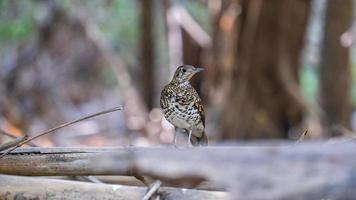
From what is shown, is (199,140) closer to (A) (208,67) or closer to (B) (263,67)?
(B) (263,67)

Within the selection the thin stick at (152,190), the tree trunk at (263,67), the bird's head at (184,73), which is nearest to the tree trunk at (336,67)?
the tree trunk at (263,67)

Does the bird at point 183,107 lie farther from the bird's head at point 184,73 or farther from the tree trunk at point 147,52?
the tree trunk at point 147,52

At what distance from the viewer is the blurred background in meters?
6.73

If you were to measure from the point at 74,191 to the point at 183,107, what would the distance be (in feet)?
4.37

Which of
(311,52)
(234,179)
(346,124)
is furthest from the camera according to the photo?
(311,52)

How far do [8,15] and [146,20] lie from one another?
1561 mm

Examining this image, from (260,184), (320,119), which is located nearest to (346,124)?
(320,119)

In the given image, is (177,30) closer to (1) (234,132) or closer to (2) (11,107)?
(1) (234,132)

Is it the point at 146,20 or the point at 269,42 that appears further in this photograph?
the point at 146,20

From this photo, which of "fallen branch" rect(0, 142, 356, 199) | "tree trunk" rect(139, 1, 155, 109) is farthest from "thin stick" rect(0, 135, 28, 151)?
"tree trunk" rect(139, 1, 155, 109)

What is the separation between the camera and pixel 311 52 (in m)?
9.99

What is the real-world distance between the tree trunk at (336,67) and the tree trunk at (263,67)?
0.31 metres

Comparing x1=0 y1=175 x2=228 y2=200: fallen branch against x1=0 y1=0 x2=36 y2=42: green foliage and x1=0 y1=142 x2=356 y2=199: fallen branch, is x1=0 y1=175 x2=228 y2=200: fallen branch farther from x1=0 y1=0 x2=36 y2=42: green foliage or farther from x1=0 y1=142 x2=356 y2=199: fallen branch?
x1=0 y1=0 x2=36 y2=42: green foliage

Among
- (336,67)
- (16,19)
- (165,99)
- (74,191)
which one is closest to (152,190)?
(74,191)
